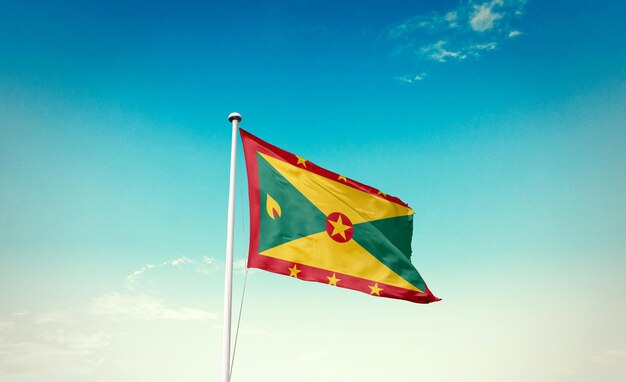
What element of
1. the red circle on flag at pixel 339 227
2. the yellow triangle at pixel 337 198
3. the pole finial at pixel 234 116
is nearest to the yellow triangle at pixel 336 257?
the red circle on flag at pixel 339 227

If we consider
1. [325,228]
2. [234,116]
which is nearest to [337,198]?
[325,228]

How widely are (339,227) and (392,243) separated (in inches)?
67.9

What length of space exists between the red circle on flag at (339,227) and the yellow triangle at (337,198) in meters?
0.13

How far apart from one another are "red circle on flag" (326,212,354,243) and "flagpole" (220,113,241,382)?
2.68 m

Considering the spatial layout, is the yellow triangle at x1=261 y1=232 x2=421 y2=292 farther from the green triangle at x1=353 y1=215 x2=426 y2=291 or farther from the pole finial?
the pole finial

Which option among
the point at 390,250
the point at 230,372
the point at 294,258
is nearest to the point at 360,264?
the point at 390,250

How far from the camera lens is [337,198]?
10.9 metres

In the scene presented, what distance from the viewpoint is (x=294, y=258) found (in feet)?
30.8

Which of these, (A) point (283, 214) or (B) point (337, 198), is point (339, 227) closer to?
(B) point (337, 198)

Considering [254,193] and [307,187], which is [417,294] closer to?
[307,187]

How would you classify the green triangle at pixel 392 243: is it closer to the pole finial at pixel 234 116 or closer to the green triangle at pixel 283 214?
the green triangle at pixel 283 214

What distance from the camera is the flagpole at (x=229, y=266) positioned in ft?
25.0

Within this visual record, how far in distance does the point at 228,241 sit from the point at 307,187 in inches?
108

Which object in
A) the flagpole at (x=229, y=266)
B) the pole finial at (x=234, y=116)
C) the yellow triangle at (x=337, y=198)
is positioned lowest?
the flagpole at (x=229, y=266)
